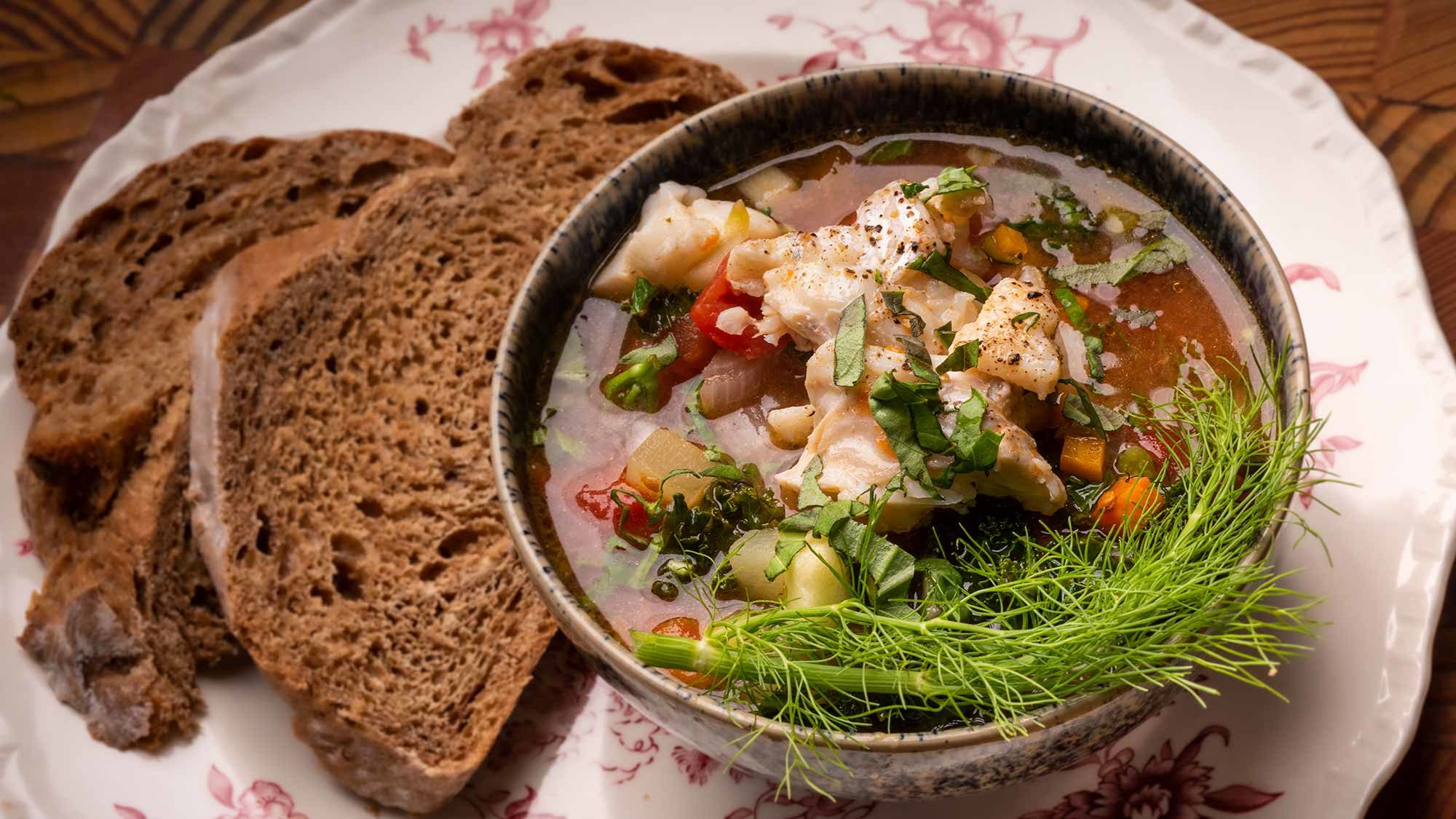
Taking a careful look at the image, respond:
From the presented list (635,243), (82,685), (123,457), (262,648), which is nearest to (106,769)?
(82,685)

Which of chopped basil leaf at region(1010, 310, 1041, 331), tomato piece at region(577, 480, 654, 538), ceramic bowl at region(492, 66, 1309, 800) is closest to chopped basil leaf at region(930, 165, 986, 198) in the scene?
ceramic bowl at region(492, 66, 1309, 800)

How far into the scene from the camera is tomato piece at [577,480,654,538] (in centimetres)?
241

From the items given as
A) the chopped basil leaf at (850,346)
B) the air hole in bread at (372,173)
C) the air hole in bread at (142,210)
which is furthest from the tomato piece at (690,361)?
the air hole in bread at (142,210)

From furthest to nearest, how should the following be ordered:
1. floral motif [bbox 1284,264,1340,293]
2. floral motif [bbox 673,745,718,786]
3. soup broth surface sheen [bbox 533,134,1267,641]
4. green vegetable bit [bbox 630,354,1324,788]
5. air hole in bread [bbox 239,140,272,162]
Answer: air hole in bread [bbox 239,140,272,162] → floral motif [bbox 1284,264,1340,293] → floral motif [bbox 673,745,718,786] → soup broth surface sheen [bbox 533,134,1267,641] → green vegetable bit [bbox 630,354,1324,788]

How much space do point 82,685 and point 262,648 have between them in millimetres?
421

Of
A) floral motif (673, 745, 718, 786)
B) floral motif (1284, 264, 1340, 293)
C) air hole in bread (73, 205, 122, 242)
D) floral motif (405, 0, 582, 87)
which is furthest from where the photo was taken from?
floral motif (405, 0, 582, 87)

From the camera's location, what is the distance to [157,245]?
3383 mm

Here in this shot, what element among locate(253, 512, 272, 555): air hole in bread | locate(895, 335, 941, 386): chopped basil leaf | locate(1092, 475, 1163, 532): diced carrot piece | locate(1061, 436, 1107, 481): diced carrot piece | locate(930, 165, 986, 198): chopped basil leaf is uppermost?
locate(930, 165, 986, 198): chopped basil leaf

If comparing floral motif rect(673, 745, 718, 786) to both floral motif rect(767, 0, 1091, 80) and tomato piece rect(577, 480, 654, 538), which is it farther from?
floral motif rect(767, 0, 1091, 80)

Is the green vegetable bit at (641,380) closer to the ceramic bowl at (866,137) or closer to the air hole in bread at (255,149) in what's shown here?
the ceramic bowl at (866,137)

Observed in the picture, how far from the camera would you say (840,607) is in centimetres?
202

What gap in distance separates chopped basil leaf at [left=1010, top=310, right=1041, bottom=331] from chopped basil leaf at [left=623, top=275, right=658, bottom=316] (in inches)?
30.4

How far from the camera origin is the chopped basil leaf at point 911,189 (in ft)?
8.17

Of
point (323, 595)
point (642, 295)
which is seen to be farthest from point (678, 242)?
point (323, 595)
